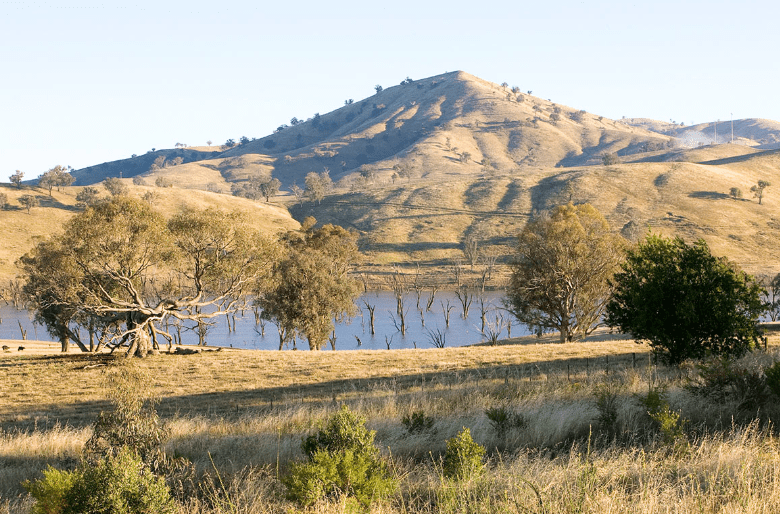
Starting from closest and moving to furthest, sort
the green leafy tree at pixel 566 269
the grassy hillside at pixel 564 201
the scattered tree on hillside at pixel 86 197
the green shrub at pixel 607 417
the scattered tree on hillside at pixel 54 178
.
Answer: the green shrub at pixel 607 417 → the green leafy tree at pixel 566 269 → the grassy hillside at pixel 564 201 → the scattered tree on hillside at pixel 86 197 → the scattered tree on hillside at pixel 54 178

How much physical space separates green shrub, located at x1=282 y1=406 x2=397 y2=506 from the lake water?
55.4 meters

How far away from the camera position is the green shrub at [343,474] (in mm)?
6266

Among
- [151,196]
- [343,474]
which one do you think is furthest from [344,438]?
[151,196]

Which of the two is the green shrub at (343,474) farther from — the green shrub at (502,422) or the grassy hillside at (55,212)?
the grassy hillside at (55,212)

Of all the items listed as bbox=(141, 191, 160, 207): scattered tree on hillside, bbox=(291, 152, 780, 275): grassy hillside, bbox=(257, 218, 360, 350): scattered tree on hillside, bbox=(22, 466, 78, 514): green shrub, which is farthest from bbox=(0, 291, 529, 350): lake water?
bbox=(22, 466, 78, 514): green shrub

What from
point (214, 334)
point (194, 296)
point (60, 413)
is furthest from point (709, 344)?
point (214, 334)

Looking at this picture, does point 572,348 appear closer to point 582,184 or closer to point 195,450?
point 195,450

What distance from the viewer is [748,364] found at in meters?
15.6

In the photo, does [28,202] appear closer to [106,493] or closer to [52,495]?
[52,495]

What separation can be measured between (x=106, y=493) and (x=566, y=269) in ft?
137

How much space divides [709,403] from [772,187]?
146544 millimetres

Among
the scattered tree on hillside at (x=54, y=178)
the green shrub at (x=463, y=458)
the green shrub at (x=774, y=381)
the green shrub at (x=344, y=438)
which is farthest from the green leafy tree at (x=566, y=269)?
the scattered tree on hillside at (x=54, y=178)

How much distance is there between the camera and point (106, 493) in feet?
18.9

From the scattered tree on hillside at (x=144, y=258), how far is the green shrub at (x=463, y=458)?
26.8 m
